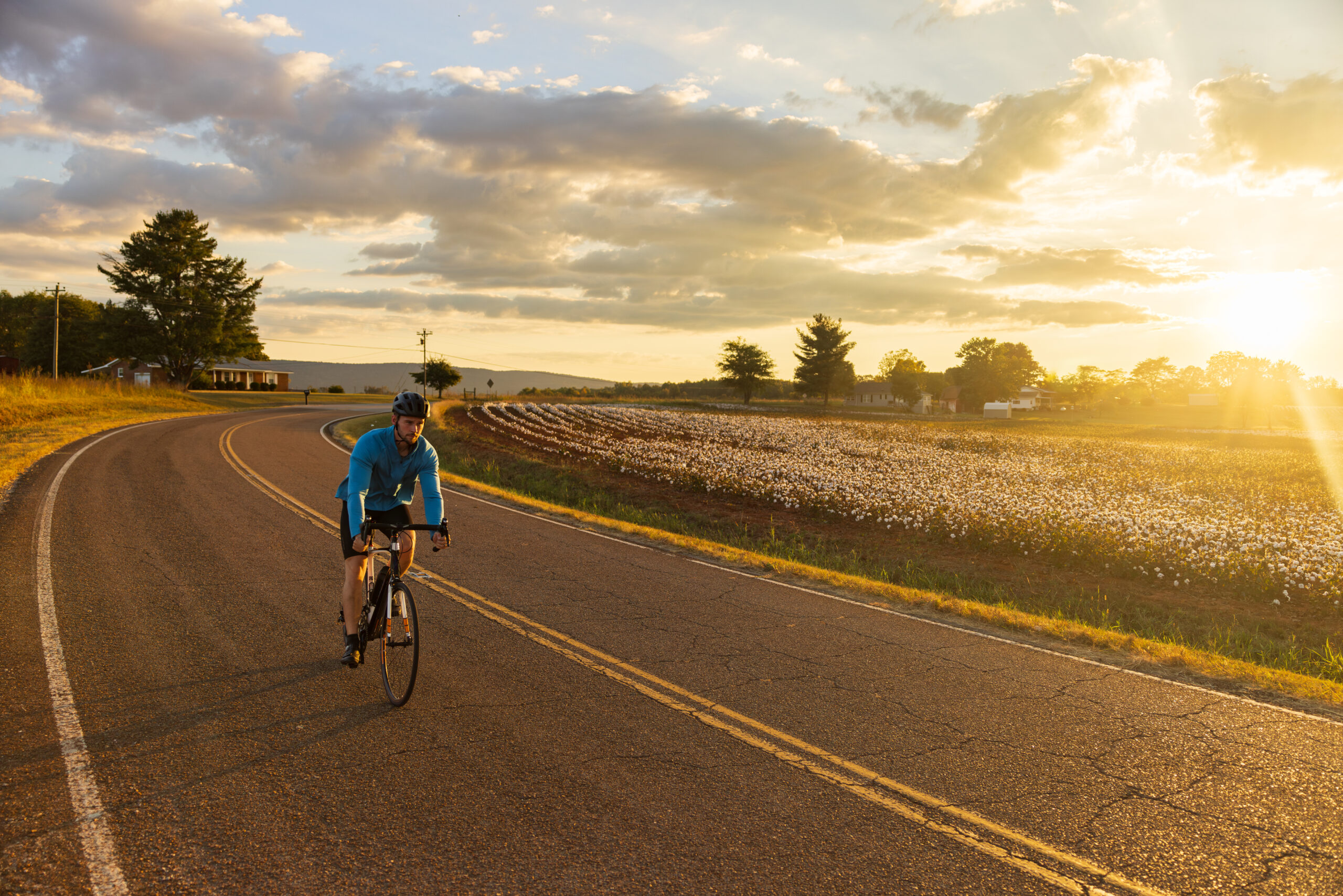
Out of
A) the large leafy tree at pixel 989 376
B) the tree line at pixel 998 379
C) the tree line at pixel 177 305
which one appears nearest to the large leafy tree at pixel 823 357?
the tree line at pixel 998 379

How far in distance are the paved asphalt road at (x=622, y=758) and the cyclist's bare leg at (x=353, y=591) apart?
562 mm

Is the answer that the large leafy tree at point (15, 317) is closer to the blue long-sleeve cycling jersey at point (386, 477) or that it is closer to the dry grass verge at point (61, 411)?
the dry grass verge at point (61, 411)

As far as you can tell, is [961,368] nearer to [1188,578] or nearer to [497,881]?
[1188,578]

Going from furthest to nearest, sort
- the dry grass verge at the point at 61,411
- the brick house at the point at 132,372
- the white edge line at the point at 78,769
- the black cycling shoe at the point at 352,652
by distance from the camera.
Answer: the brick house at the point at 132,372 < the dry grass verge at the point at 61,411 < the black cycling shoe at the point at 352,652 < the white edge line at the point at 78,769

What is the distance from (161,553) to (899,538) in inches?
523

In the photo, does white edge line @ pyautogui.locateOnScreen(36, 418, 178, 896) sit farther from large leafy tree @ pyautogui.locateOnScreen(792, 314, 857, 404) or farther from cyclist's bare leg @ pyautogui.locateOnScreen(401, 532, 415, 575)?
large leafy tree @ pyautogui.locateOnScreen(792, 314, 857, 404)

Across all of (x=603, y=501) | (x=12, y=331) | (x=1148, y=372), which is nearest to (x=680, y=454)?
(x=603, y=501)

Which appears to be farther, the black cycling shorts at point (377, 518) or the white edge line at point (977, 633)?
the white edge line at point (977, 633)

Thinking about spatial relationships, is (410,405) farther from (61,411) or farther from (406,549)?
(61,411)

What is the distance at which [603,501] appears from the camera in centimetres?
2034

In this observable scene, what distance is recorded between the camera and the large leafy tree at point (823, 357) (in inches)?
3526

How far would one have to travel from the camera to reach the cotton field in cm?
1294

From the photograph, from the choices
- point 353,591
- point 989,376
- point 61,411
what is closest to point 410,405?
point 353,591

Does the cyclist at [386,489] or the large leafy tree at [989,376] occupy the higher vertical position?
the large leafy tree at [989,376]
